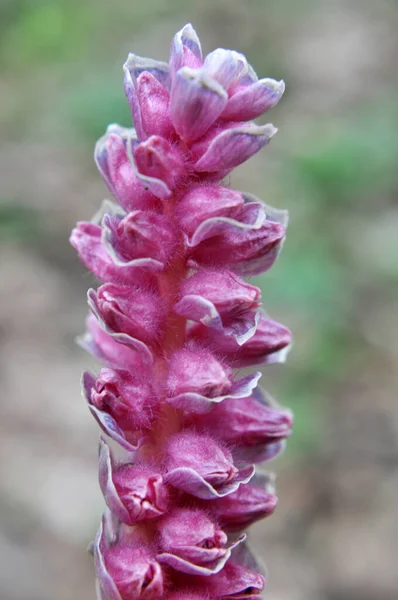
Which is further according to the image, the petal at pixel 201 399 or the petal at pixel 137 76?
the petal at pixel 137 76

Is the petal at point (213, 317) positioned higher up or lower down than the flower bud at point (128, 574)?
higher up

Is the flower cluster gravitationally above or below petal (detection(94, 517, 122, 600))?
above

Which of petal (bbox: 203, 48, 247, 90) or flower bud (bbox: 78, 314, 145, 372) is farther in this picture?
flower bud (bbox: 78, 314, 145, 372)

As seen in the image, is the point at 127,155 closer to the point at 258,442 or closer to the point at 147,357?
the point at 147,357

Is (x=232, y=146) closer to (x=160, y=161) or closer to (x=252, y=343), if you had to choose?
(x=160, y=161)

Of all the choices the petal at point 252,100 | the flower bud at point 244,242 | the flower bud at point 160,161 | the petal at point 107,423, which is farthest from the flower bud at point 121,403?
the petal at point 252,100

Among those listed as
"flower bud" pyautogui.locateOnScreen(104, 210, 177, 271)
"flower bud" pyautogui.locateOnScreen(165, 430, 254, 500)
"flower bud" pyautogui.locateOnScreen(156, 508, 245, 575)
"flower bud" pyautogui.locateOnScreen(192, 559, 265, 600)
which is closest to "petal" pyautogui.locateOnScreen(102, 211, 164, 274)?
"flower bud" pyautogui.locateOnScreen(104, 210, 177, 271)

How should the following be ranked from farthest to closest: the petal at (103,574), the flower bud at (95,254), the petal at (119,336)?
the flower bud at (95,254) < the petal at (119,336) < the petal at (103,574)

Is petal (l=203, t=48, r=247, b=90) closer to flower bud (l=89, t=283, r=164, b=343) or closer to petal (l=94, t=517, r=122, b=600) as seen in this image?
flower bud (l=89, t=283, r=164, b=343)

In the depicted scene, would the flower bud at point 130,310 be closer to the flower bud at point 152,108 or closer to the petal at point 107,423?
the petal at point 107,423
